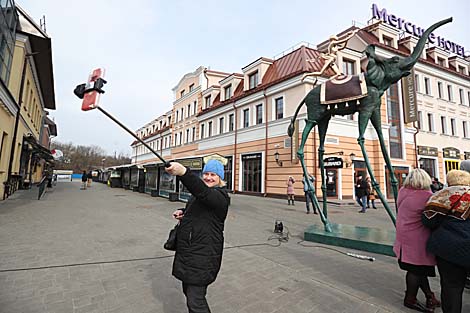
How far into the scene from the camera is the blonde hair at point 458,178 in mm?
2535

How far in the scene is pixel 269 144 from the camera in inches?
752

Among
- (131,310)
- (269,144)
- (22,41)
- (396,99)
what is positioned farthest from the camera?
(396,99)

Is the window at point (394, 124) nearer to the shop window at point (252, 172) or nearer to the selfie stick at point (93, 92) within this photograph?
the shop window at point (252, 172)

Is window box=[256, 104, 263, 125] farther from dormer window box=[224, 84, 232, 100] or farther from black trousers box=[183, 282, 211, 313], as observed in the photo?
black trousers box=[183, 282, 211, 313]

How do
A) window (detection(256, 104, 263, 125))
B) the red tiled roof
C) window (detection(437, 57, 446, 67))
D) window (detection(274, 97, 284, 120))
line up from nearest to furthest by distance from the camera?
the red tiled roof → window (detection(274, 97, 284, 120)) → window (detection(256, 104, 263, 125)) → window (detection(437, 57, 446, 67))

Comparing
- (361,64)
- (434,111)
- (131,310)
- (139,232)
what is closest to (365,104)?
(131,310)

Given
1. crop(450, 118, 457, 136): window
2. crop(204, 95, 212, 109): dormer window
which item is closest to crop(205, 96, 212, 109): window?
crop(204, 95, 212, 109): dormer window

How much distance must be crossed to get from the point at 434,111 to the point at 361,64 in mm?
9457

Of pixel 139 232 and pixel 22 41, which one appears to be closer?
pixel 139 232

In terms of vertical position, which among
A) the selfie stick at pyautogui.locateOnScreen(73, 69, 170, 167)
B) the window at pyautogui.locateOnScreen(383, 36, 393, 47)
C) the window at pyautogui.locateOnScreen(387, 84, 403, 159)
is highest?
the window at pyautogui.locateOnScreen(383, 36, 393, 47)

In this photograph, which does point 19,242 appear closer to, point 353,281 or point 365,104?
point 353,281

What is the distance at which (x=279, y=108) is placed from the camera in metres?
19.2

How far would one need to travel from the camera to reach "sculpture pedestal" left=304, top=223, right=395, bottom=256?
4.98 meters

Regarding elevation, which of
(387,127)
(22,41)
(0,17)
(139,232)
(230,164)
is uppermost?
(22,41)
